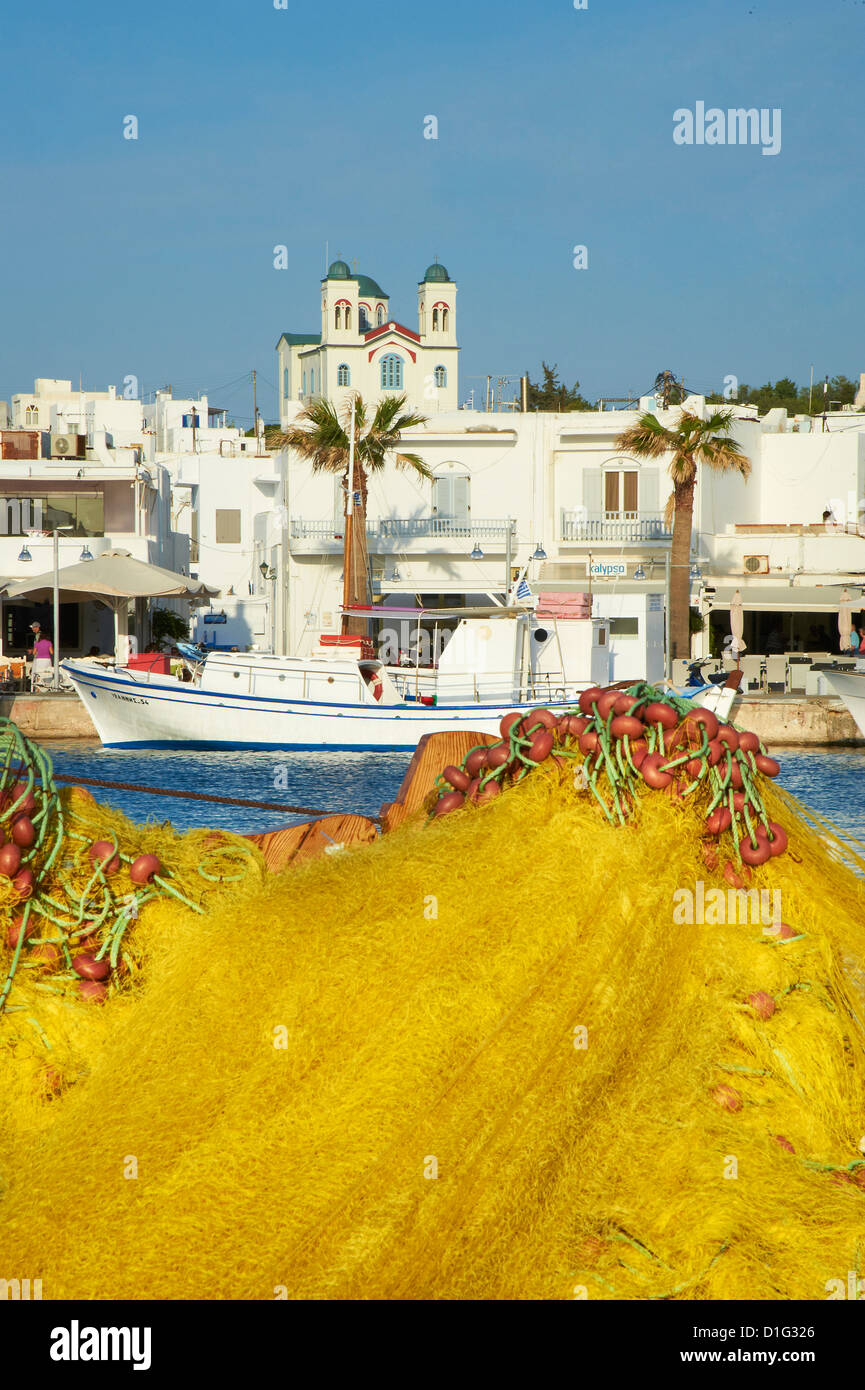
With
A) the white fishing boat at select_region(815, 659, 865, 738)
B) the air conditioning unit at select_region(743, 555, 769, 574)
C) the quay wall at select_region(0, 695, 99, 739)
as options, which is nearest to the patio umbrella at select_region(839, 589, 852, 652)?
the white fishing boat at select_region(815, 659, 865, 738)

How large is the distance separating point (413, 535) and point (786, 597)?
36.9 ft

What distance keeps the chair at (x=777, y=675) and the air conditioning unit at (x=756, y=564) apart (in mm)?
7810

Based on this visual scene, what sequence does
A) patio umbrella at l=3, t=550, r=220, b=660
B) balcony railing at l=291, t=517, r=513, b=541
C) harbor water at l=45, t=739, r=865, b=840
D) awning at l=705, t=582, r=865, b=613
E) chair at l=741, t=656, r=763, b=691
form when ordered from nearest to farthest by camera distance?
1. harbor water at l=45, t=739, r=865, b=840
2. patio umbrella at l=3, t=550, r=220, b=660
3. chair at l=741, t=656, r=763, b=691
4. awning at l=705, t=582, r=865, b=613
5. balcony railing at l=291, t=517, r=513, b=541

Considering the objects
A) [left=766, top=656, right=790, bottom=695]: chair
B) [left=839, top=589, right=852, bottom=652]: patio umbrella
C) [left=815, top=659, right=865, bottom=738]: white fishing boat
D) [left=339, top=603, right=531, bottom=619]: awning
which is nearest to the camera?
[left=815, top=659, right=865, bottom=738]: white fishing boat

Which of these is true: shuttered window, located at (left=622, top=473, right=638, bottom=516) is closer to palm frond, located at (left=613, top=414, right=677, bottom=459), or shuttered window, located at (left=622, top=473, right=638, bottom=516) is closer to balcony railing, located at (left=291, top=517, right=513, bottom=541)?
balcony railing, located at (left=291, top=517, right=513, bottom=541)

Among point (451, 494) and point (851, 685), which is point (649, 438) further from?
point (851, 685)

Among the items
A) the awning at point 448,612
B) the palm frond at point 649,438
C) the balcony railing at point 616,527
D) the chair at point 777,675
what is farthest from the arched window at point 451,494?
the chair at point 777,675

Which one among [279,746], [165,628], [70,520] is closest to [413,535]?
[165,628]

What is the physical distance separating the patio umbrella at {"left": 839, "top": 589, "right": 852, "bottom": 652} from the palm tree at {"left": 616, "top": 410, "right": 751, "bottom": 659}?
12.4ft

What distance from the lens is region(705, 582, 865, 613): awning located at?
34000mm

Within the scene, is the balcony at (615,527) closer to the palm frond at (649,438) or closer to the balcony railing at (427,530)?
the balcony railing at (427,530)

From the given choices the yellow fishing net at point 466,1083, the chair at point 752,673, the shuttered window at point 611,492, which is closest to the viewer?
the yellow fishing net at point 466,1083

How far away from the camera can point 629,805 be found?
4.47 metres

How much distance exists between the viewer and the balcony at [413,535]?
129ft
